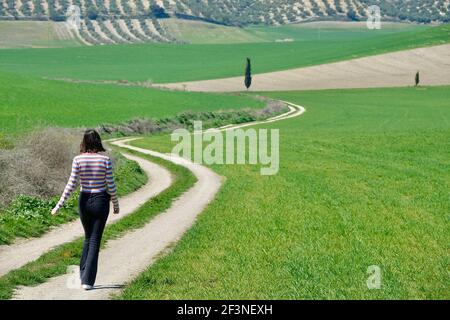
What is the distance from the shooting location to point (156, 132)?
250 ft

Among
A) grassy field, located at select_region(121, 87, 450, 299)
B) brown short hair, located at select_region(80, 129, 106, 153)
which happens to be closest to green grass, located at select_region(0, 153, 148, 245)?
grassy field, located at select_region(121, 87, 450, 299)

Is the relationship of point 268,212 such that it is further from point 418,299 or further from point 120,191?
point 418,299

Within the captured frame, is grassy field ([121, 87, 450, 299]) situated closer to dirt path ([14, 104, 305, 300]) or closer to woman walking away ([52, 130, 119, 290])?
dirt path ([14, 104, 305, 300])

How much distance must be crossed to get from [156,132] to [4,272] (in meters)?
58.8

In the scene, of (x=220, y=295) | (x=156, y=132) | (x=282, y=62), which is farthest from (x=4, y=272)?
(x=282, y=62)

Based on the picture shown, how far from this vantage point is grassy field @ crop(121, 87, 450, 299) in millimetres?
14883

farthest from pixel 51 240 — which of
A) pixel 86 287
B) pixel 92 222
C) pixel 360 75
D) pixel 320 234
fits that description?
pixel 360 75

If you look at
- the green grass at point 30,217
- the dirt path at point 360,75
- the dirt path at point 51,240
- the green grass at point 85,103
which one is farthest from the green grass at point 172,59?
the green grass at point 30,217

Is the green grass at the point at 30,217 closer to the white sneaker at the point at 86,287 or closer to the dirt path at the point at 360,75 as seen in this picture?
the white sneaker at the point at 86,287

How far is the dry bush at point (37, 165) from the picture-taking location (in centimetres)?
2911

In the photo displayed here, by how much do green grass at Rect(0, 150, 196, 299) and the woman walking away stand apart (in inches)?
50.6

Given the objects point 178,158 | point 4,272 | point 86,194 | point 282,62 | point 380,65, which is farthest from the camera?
point 282,62

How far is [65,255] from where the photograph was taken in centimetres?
1912
